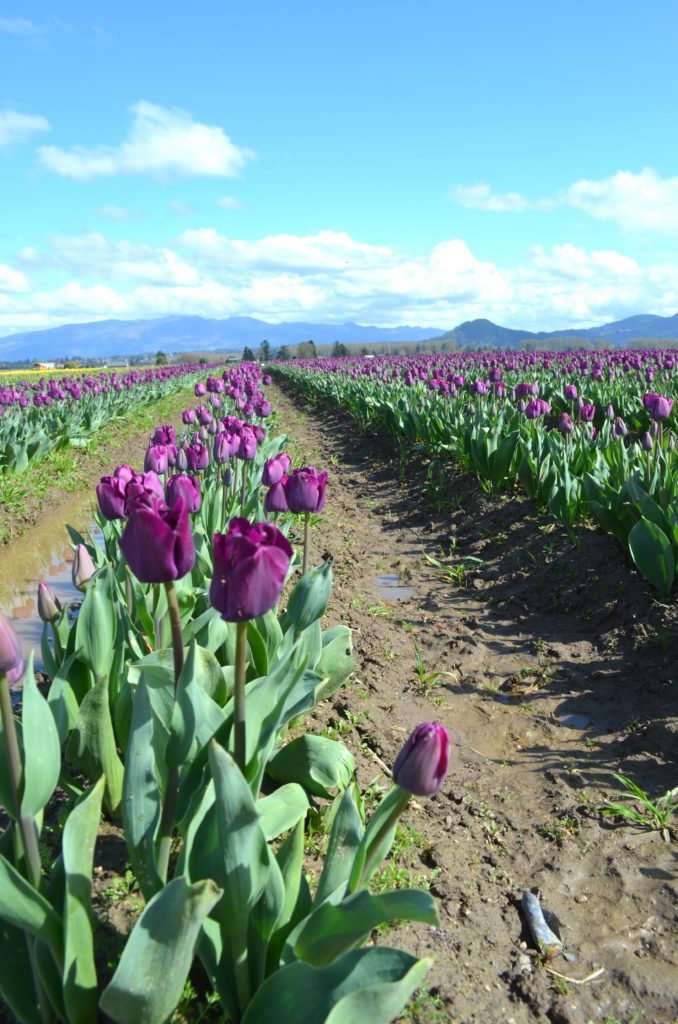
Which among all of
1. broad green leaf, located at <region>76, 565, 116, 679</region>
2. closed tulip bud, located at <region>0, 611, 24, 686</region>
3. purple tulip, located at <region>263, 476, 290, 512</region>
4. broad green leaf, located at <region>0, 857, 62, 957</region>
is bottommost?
broad green leaf, located at <region>0, 857, 62, 957</region>

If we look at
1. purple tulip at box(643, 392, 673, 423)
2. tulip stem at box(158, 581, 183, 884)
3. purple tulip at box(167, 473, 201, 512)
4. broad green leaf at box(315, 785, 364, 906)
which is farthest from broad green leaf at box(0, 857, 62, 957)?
purple tulip at box(643, 392, 673, 423)

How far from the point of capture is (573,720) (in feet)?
11.1

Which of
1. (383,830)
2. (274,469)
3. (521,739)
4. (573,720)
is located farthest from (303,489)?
(573,720)

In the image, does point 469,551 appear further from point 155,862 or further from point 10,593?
point 155,862

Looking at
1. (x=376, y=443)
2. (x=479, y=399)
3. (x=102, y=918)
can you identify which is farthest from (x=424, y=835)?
(x=376, y=443)

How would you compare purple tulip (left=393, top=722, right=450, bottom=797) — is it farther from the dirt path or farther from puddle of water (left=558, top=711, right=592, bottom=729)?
puddle of water (left=558, top=711, right=592, bottom=729)

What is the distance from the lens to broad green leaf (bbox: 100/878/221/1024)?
120cm

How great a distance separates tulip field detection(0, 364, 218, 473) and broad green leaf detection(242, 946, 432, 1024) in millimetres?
7622

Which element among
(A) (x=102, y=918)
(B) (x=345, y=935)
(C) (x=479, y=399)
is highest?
(C) (x=479, y=399)

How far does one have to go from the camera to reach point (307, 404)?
2292cm

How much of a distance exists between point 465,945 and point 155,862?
96cm

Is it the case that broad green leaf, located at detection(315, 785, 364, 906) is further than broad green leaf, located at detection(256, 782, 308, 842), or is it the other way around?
broad green leaf, located at detection(256, 782, 308, 842)

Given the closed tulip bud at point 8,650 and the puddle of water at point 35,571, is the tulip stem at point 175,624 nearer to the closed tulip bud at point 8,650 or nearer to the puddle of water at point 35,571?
the closed tulip bud at point 8,650

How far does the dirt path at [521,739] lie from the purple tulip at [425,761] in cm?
84
